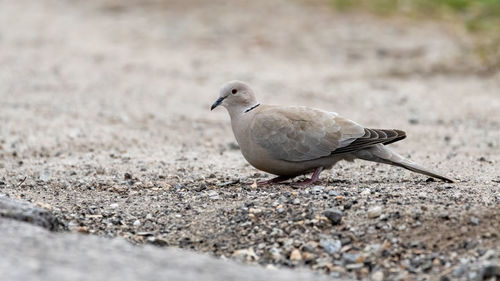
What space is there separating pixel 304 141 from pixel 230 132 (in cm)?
295

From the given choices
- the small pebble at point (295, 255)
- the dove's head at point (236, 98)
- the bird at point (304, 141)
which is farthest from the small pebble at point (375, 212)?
the dove's head at point (236, 98)

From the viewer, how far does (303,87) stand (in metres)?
11.0

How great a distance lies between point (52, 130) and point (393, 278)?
192 inches

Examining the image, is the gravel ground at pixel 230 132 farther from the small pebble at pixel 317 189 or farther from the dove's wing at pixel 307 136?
the dove's wing at pixel 307 136

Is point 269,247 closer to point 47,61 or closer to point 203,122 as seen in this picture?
point 203,122

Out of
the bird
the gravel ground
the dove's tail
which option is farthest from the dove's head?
the dove's tail

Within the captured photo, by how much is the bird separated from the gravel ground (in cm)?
21

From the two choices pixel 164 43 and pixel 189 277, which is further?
pixel 164 43

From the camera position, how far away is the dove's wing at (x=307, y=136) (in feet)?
19.6

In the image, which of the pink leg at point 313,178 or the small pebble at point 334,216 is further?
the pink leg at point 313,178

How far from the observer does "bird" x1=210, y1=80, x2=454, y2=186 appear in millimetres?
5957

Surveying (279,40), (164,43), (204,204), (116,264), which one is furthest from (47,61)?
(116,264)

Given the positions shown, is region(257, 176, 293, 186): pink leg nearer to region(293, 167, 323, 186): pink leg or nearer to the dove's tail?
region(293, 167, 323, 186): pink leg

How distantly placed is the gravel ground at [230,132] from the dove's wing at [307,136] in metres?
0.26
